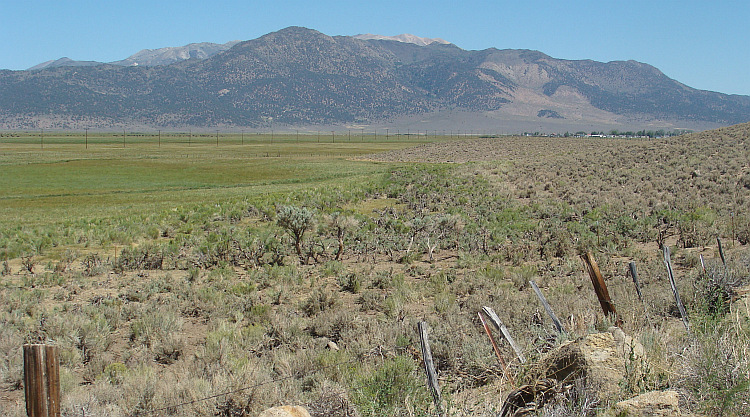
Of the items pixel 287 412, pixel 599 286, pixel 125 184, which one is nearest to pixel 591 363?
pixel 599 286

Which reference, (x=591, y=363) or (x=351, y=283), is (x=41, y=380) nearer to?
(x=591, y=363)

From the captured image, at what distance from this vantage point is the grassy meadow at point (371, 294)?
6109 mm

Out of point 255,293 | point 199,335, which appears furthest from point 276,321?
point 255,293

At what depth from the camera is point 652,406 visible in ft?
14.9

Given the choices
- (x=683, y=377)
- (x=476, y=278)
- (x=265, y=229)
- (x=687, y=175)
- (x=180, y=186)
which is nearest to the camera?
(x=683, y=377)

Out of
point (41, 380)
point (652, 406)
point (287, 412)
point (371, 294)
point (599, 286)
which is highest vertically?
point (599, 286)

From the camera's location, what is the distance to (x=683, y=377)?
5.39 meters

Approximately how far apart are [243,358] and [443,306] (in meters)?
4.21

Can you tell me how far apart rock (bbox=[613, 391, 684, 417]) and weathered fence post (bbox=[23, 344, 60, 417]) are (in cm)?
467

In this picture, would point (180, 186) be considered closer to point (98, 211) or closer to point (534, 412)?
point (98, 211)

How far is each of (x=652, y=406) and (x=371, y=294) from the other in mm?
7752

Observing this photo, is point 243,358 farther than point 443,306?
No

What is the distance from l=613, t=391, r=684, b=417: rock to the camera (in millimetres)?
4504

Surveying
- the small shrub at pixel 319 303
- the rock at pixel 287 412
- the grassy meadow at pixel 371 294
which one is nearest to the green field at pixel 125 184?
the grassy meadow at pixel 371 294
